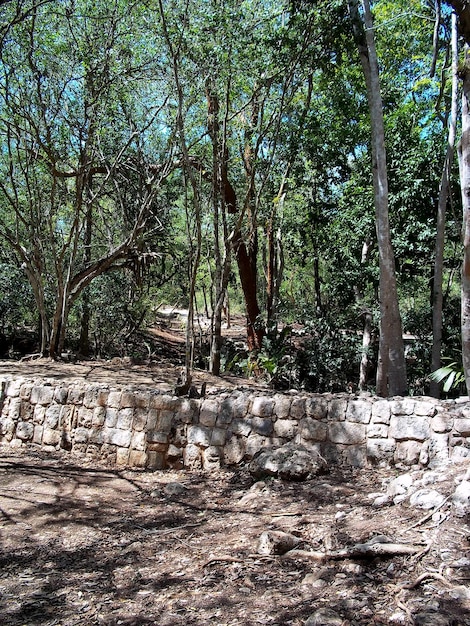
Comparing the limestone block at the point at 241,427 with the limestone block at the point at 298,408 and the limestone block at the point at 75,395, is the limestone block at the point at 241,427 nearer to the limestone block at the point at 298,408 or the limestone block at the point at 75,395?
the limestone block at the point at 298,408

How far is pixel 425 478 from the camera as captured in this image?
4051mm

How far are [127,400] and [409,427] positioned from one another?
3.21 meters

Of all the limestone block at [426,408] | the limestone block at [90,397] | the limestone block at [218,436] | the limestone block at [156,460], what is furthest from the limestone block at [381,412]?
the limestone block at [90,397]

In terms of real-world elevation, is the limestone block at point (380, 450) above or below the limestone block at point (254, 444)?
above

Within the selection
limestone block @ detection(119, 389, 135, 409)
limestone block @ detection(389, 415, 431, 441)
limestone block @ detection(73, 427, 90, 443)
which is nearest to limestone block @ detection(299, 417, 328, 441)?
limestone block @ detection(389, 415, 431, 441)

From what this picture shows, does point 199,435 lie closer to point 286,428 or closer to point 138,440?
point 138,440

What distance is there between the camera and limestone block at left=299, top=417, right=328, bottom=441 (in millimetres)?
5184

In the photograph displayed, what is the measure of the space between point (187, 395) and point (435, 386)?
4.54 meters

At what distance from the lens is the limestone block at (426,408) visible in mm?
4699

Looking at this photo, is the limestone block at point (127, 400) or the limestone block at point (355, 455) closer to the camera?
the limestone block at point (355, 455)

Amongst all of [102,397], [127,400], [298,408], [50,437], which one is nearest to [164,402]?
[127,400]

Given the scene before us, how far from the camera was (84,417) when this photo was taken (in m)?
6.65

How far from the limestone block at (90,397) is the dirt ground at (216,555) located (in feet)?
3.79

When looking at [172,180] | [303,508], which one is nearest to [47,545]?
[303,508]
